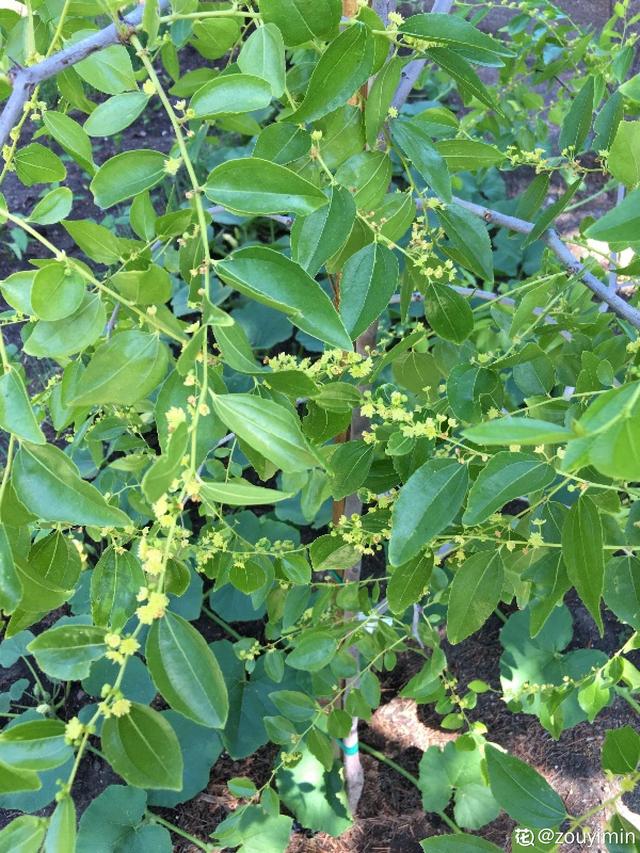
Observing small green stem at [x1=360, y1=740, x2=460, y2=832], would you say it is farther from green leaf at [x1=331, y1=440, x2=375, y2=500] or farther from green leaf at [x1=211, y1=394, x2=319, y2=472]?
green leaf at [x1=211, y1=394, x2=319, y2=472]

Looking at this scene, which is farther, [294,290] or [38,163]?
[38,163]

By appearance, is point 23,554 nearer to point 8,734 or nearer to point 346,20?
point 8,734

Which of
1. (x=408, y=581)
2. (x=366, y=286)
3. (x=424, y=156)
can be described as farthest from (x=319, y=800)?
(x=424, y=156)

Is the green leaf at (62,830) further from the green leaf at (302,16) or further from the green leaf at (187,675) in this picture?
the green leaf at (302,16)

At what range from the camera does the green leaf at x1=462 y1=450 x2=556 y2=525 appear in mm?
591

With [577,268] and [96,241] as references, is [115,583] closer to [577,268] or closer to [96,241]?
[96,241]

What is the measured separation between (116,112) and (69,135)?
102 millimetres

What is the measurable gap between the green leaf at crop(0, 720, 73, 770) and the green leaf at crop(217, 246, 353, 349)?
36 centimetres

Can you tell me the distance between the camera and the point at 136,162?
64 cm

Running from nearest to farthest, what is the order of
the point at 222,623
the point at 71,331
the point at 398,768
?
1. the point at 71,331
2. the point at 398,768
3. the point at 222,623

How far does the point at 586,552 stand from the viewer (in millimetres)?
648

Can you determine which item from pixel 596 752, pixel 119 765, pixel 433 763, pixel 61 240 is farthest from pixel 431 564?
pixel 61 240

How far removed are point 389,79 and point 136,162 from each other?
25cm

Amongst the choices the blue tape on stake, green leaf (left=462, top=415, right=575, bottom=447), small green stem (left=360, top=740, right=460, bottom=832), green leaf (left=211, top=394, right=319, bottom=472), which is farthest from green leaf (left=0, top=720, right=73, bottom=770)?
small green stem (left=360, top=740, right=460, bottom=832)
